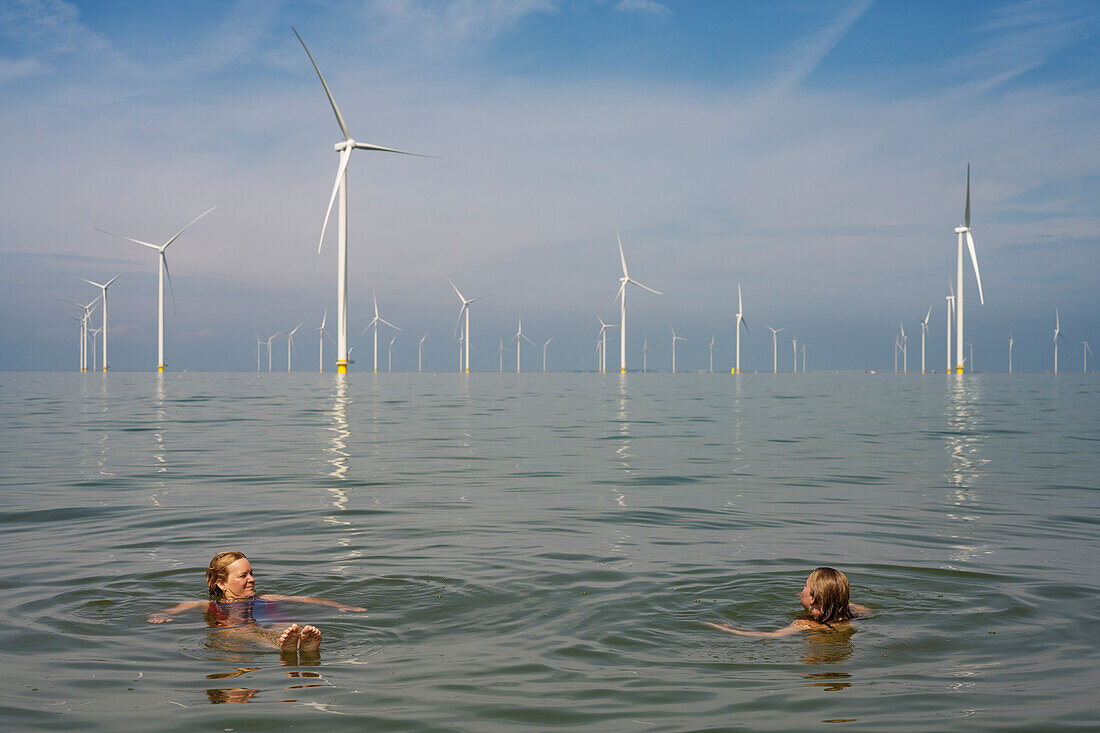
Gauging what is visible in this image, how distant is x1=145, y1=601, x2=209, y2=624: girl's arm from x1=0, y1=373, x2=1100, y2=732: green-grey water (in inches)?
7.1

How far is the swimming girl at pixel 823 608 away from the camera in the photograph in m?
9.70

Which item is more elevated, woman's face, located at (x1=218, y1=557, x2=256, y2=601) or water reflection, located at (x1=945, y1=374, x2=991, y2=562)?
woman's face, located at (x1=218, y1=557, x2=256, y2=601)

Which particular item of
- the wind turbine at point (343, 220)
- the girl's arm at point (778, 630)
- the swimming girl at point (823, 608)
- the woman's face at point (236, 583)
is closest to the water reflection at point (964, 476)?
the swimming girl at point (823, 608)

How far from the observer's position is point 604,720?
6.95 m

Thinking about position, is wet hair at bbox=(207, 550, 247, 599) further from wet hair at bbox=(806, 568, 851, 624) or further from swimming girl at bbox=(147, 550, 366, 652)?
wet hair at bbox=(806, 568, 851, 624)

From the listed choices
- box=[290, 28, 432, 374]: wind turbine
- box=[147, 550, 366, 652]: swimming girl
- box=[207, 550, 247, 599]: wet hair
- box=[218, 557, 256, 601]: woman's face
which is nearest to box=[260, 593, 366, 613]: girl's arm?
box=[147, 550, 366, 652]: swimming girl

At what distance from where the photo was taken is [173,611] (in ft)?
34.3

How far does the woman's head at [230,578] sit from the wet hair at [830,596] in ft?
19.5

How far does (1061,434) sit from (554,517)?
27010 mm

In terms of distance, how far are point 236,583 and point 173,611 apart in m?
0.75

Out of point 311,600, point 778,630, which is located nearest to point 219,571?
point 311,600

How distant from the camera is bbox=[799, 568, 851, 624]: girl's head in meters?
9.70

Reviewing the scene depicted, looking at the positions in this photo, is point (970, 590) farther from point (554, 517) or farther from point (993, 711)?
point (554, 517)

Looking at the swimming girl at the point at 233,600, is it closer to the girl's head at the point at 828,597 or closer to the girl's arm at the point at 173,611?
the girl's arm at the point at 173,611
